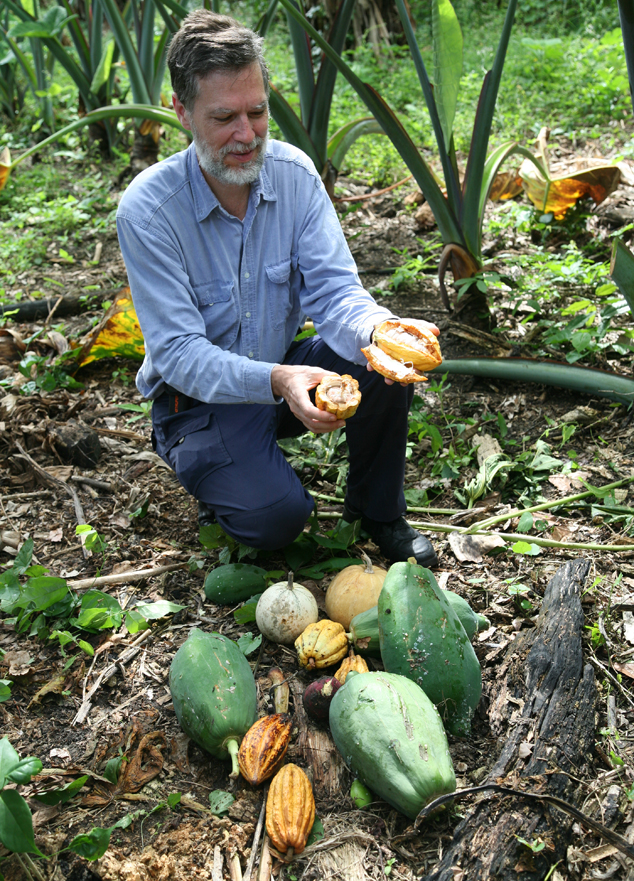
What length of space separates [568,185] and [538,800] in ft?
11.4

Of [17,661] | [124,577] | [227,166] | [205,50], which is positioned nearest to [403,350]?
[227,166]

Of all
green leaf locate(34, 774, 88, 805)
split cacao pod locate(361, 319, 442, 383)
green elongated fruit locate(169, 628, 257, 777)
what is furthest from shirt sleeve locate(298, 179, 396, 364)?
green leaf locate(34, 774, 88, 805)

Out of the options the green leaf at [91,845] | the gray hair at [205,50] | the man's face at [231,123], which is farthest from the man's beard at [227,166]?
the green leaf at [91,845]

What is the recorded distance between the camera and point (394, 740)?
1.48m

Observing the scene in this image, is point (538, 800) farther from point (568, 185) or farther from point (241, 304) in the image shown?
point (568, 185)

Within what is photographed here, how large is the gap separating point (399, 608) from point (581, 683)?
0.49m

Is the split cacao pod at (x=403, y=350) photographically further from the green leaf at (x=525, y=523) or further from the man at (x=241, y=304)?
the green leaf at (x=525, y=523)

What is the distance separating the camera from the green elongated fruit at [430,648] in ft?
5.55

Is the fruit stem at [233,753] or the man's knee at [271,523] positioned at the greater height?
the man's knee at [271,523]

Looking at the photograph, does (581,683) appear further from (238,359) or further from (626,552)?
(238,359)

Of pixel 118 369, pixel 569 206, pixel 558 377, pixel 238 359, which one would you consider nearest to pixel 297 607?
pixel 238 359

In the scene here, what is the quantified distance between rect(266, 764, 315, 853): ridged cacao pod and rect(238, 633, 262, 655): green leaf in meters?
0.46

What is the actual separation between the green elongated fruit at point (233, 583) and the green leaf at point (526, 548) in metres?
0.82

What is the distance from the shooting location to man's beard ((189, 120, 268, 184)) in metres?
2.27
